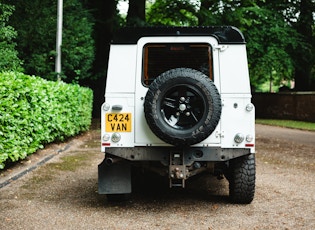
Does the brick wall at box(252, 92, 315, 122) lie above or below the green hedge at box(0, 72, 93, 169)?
above

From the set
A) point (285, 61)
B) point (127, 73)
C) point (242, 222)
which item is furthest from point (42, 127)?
point (285, 61)

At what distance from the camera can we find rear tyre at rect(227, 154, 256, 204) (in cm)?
698

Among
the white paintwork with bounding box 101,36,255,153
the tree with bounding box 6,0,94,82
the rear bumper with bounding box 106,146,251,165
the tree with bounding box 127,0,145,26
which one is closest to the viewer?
the rear bumper with bounding box 106,146,251,165

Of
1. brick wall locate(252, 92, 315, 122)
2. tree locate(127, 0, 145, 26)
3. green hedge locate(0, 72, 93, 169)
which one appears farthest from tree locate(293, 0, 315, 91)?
green hedge locate(0, 72, 93, 169)

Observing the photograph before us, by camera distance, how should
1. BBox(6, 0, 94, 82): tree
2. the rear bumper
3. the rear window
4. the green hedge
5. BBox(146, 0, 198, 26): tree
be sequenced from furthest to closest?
BBox(146, 0, 198, 26): tree < BBox(6, 0, 94, 82): tree < the green hedge < the rear window < the rear bumper

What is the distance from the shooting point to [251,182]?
22.9ft

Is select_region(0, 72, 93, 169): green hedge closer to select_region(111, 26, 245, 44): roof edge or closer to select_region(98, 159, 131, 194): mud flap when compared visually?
select_region(98, 159, 131, 194): mud flap

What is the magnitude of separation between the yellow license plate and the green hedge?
8.45 ft

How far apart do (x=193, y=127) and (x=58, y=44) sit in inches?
464

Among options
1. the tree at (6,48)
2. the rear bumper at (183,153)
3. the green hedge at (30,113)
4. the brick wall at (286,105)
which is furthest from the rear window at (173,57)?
the brick wall at (286,105)

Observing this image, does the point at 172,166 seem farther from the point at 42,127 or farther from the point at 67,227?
the point at 42,127

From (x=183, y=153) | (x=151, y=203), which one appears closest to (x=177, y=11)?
(x=151, y=203)

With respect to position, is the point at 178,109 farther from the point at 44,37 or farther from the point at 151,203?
the point at 44,37

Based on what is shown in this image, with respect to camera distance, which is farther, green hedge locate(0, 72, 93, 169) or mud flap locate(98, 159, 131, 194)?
green hedge locate(0, 72, 93, 169)
